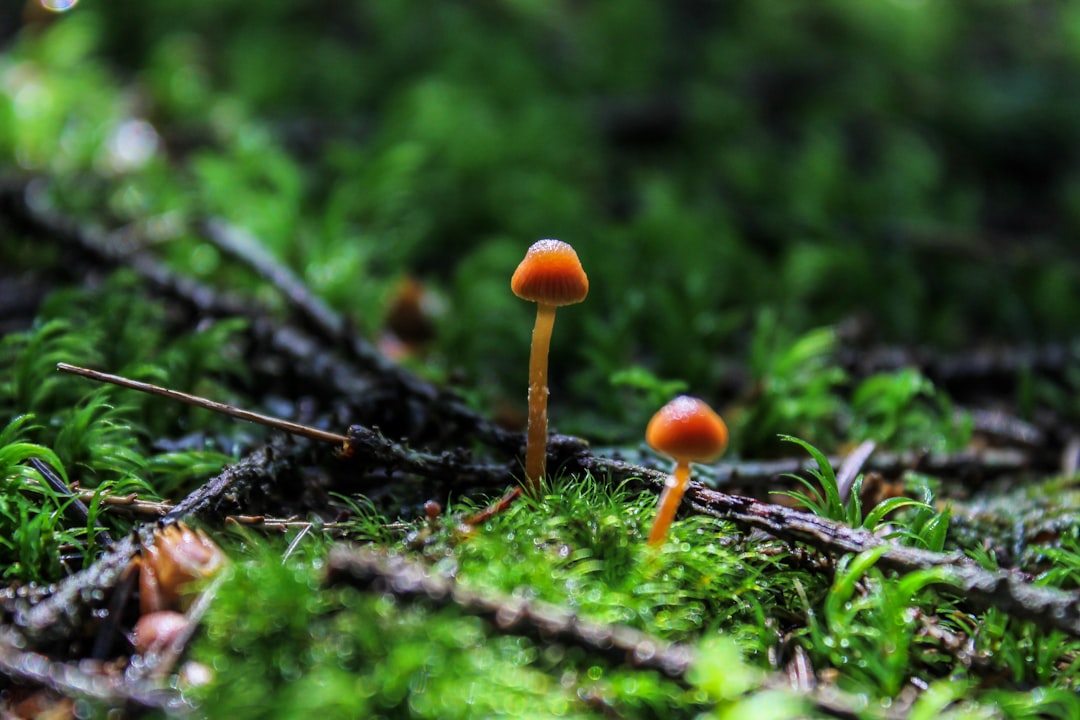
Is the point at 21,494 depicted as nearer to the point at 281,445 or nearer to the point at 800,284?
the point at 281,445

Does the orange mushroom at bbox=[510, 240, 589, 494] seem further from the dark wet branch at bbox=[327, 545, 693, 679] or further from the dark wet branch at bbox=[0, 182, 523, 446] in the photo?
the dark wet branch at bbox=[327, 545, 693, 679]

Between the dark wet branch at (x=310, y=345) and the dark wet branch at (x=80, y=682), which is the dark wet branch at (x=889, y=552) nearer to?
the dark wet branch at (x=310, y=345)

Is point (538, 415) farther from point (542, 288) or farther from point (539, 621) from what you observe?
point (539, 621)

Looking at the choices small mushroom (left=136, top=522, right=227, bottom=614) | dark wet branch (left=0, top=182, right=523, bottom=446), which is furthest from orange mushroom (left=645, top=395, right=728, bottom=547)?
small mushroom (left=136, top=522, right=227, bottom=614)

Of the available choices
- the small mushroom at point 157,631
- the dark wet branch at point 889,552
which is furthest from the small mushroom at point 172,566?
the dark wet branch at point 889,552

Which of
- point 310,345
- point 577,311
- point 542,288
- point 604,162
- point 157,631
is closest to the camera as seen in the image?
point 157,631

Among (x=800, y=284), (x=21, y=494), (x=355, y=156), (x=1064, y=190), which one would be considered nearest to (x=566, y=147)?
(x=355, y=156)

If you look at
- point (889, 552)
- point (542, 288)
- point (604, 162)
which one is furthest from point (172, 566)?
point (604, 162)
